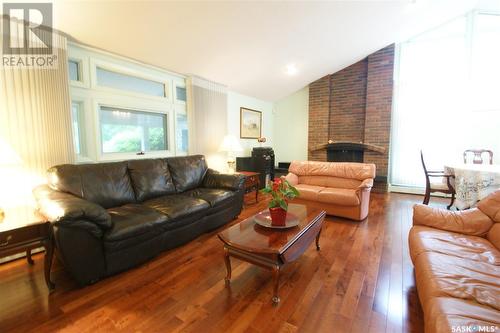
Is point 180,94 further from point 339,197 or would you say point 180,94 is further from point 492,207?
point 492,207

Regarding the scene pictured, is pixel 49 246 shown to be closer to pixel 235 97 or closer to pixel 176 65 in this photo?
pixel 176 65

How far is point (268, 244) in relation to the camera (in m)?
1.75

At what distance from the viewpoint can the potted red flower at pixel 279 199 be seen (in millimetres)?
2051

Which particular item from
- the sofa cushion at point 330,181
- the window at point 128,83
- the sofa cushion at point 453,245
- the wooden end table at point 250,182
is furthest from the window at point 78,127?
the sofa cushion at point 453,245

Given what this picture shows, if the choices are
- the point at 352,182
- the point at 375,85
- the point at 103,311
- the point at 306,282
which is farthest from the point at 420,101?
the point at 103,311

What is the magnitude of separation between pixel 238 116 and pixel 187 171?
2.44m

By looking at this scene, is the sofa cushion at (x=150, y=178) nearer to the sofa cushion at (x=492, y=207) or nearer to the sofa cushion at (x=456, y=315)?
the sofa cushion at (x=456, y=315)

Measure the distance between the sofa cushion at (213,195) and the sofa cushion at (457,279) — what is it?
2099mm

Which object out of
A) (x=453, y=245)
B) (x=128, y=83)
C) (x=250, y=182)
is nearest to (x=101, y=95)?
(x=128, y=83)

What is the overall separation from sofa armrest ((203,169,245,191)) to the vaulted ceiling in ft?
6.00

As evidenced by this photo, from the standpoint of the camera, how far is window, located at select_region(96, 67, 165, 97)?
3.06 meters

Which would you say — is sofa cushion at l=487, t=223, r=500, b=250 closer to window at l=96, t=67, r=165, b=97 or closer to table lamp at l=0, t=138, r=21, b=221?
table lamp at l=0, t=138, r=21, b=221

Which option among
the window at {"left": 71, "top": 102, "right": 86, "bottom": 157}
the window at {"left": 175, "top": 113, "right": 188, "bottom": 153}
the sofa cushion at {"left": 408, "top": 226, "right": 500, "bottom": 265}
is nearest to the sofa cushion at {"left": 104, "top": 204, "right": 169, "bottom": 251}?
the window at {"left": 71, "top": 102, "right": 86, "bottom": 157}

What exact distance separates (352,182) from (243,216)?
1875mm
